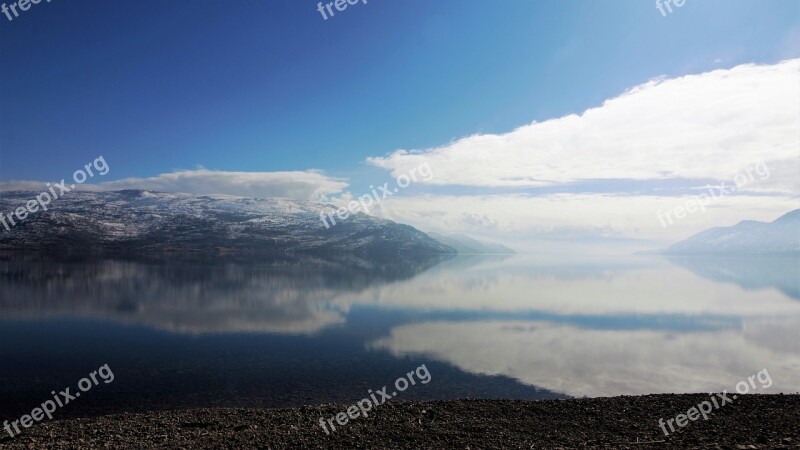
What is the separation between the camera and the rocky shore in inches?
650

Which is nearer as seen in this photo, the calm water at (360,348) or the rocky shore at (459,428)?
the rocky shore at (459,428)

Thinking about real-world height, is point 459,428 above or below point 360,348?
above

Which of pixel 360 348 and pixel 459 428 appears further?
pixel 360 348

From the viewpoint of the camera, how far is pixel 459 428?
1820 centimetres

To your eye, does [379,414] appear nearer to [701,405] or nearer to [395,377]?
[395,377]

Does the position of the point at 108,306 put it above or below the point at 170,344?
above

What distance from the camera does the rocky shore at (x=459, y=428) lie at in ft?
54.2

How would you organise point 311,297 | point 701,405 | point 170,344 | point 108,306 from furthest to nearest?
point 311,297, point 108,306, point 170,344, point 701,405

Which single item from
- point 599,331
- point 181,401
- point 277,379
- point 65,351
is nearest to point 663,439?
point 277,379

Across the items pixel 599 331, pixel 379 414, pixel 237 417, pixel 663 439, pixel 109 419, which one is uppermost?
pixel 109 419

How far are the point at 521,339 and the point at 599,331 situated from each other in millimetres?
12364

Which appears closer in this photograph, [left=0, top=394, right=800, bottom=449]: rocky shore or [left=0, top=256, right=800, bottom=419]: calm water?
[left=0, top=394, right=800, bottom=449]: rocky shore

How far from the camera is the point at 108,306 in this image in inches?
2584

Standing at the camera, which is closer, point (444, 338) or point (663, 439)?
point (663, 439)
